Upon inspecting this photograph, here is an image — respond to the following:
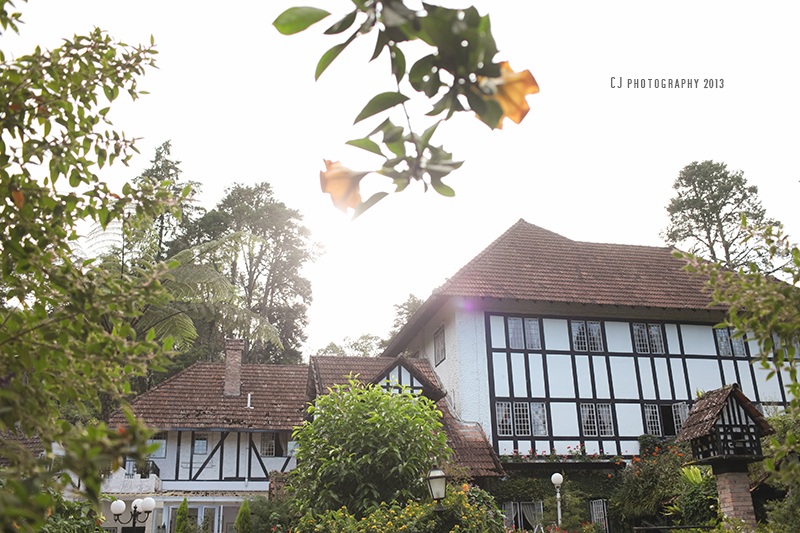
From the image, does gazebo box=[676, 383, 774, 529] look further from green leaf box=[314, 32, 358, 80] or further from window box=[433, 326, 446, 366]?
green leaf box=[314, 32, 358, 80]

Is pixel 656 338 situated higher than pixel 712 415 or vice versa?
pixel 656 338

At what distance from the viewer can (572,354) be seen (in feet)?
50.3

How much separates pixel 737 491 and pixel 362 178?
9094mm

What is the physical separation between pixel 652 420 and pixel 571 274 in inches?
175

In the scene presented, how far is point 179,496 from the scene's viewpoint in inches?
714

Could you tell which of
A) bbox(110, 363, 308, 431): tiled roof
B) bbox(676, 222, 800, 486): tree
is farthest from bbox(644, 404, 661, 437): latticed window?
bbox(676, 222, 800, 486): tree

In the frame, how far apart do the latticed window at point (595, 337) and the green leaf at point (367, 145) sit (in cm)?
1563

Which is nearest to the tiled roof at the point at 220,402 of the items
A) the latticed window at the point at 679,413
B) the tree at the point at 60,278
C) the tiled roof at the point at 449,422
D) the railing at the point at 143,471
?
the railing at the point at 143,471

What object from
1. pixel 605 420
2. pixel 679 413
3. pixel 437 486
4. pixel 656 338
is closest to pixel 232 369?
pixel 605 420

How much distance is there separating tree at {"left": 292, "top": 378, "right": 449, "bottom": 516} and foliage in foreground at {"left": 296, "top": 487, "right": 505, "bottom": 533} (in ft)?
0.71

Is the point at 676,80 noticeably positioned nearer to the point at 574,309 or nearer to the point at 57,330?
the point at 574,309

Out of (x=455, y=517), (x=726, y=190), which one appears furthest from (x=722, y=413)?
(x=726, y=190)

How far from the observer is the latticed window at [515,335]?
15.2 m

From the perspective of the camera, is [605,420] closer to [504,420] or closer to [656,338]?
[504,420]
